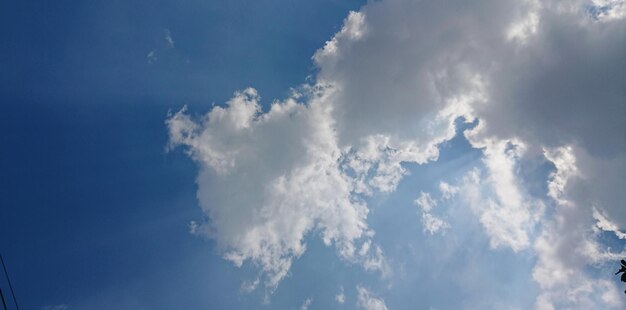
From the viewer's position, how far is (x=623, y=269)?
38594 millimetres
